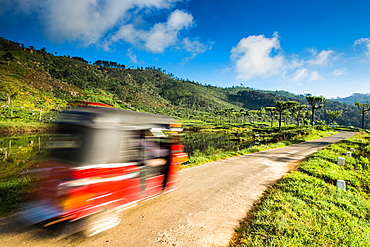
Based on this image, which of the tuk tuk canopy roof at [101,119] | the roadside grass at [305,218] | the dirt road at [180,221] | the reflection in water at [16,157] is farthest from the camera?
the reflection in water at [16,157]

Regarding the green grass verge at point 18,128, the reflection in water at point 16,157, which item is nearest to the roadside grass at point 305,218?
the reflection in water at point 16,157

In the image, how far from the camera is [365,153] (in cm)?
1288

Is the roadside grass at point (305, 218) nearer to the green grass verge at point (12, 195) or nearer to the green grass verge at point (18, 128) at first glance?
the green grass verge at point (12, 195)

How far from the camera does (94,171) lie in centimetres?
296

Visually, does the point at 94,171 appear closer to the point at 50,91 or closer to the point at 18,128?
the point at 18,128

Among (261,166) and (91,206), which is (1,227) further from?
(261,166)

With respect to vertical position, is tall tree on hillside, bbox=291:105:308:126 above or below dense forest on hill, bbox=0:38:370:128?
below

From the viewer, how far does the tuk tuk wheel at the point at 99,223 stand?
320cm

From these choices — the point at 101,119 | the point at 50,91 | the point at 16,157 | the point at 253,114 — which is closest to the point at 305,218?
the point at 101,119

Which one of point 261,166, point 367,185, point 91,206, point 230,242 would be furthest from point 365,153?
point 91,206

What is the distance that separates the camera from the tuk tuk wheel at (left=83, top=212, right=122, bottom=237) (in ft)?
10.5

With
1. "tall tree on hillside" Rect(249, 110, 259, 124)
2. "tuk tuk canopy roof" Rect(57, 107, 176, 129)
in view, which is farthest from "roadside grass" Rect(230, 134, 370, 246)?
"tall tree on hillside" Rect(249, 110, 259, 124)

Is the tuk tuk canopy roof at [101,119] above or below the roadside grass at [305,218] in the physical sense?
above

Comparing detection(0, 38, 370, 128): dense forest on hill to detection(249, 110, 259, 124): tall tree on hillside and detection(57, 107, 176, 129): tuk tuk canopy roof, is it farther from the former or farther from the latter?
detection(57, 107, 176, 129): tuk tuk canopy roof
